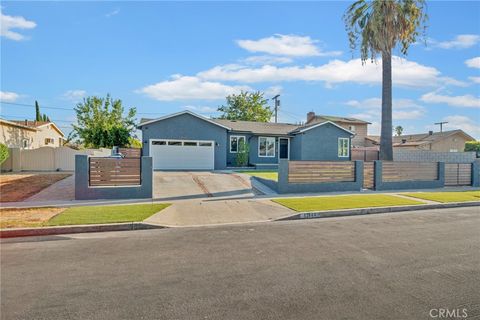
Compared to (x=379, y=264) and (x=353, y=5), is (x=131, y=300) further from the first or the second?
(x=353, y=5)

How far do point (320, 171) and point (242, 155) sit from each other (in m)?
9.69

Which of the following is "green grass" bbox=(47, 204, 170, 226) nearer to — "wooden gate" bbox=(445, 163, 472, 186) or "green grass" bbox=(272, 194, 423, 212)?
"green grass" bbox=(272, 194, 423, 212)

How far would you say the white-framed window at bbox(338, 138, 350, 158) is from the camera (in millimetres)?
26156

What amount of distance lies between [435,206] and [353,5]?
15658mm

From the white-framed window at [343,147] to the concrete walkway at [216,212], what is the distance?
54.1 feet

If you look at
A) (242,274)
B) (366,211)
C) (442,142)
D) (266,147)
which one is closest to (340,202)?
(366,211)

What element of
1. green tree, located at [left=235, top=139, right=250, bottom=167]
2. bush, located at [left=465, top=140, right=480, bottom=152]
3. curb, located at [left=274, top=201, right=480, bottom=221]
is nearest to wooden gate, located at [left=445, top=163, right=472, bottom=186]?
curb, located at [left=274, top=201, right=480, bottom=221]

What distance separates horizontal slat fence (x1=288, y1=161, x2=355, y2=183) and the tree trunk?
6.19 meters

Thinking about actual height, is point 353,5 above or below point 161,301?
above

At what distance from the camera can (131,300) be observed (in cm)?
385

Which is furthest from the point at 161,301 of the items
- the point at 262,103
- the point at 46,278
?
the point at 262,103

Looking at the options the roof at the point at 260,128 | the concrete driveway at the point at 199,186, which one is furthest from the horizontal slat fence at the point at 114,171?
the roof at the point at 260,128

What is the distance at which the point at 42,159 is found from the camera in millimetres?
22359

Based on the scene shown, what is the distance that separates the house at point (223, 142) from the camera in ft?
70.2
